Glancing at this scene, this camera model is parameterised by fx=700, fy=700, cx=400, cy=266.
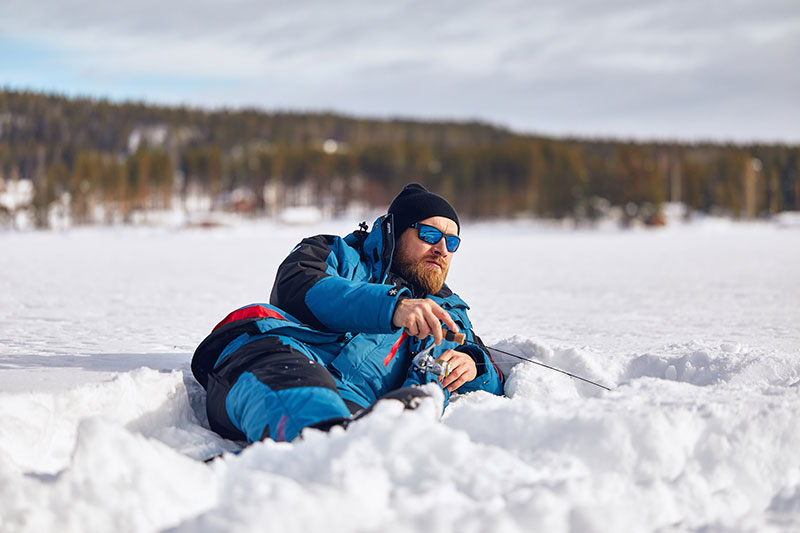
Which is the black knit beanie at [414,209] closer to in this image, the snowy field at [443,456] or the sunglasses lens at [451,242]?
the sunglasses lens at [451,242]

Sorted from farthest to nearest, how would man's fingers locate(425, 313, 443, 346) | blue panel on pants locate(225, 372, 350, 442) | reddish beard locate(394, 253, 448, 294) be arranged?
reddish beard locate(394, 253, 448, 294) < man's fingers locate(425, 313, 443, 346) < blue panel on pants locate(225, 372, 350, 442)

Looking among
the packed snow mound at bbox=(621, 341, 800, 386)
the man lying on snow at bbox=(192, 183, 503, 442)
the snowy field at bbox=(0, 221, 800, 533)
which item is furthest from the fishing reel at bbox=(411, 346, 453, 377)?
the packed snow mound at bbox=(621, 341, 800, 386)

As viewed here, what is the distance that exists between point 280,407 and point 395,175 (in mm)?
83524

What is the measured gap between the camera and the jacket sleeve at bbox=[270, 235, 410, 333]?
266cm

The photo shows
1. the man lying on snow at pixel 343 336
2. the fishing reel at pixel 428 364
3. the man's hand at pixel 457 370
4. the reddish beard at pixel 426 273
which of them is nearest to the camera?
the man lying on snow at pixel 343 336

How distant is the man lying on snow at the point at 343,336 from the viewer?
95.0 inches

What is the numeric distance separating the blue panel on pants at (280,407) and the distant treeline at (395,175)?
51590 millimetres

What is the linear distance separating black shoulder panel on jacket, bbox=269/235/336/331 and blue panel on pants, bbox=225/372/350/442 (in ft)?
1.31

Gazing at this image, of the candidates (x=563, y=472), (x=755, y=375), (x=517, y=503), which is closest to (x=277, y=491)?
(x=517, y=503)

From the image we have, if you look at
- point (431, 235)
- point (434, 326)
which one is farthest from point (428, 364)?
point (431, 235)

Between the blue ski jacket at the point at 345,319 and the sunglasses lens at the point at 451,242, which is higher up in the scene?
the sunglasses lens at the point at 451,242

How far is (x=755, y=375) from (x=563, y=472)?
1.92 metres

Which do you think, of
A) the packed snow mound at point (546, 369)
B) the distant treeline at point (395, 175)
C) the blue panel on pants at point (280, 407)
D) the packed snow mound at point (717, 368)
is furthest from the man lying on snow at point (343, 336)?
the distant treeline at point (395, 175)

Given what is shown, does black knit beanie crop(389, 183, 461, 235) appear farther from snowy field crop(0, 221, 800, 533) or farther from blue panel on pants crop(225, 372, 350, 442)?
blue panel on pants crop(225, 372, 350, 442)
